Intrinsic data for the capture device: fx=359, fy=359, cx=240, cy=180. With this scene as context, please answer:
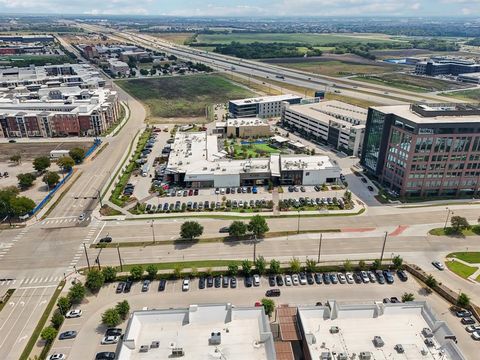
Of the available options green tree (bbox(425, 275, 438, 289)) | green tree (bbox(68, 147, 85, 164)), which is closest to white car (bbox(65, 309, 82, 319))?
green tree (bbox(425, 275, 438, 289))

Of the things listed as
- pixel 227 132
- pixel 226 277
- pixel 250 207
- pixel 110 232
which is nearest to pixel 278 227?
pixel 250 207

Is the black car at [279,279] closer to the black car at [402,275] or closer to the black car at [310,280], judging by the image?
the black car at [310,280]

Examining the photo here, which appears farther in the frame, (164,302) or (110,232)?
(110,232)

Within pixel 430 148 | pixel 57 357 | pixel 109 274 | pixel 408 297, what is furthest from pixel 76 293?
pixel 430 148

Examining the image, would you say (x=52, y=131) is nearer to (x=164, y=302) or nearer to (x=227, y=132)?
(x=227, y=132)

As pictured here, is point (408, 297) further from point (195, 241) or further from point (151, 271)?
point (151, 271)

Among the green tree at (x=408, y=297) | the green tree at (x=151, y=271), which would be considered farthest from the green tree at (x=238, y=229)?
the green tree at (x=408, y=297)
